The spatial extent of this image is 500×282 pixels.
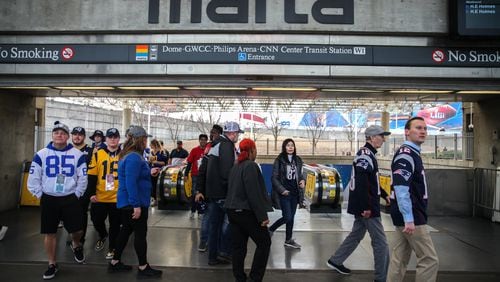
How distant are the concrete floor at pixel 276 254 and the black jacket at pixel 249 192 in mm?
1316

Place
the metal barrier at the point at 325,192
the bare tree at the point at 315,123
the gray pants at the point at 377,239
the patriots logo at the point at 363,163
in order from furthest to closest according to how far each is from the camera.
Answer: the bare tree at the point at 315,123 < the metal barrier at the point at 325,192 < the patriots logo at the point at 363,163 < the gray pants at the point at 377,239

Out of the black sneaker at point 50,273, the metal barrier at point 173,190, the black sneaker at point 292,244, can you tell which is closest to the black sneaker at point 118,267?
Result: the black sneaker at point 50,273

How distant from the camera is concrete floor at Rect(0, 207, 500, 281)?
5.62 meters

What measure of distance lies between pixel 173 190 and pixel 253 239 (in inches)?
234

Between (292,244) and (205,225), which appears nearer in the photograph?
(205,225)

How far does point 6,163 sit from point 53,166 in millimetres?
5953

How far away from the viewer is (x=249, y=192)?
465 centimetres

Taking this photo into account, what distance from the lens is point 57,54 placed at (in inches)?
328

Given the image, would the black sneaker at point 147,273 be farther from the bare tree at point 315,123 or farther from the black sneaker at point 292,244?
the bare tree at point 315,123

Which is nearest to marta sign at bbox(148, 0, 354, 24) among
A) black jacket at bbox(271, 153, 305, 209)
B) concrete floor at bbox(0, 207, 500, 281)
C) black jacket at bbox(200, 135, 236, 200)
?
black jacket at bbox(271, 153, 305, 209)

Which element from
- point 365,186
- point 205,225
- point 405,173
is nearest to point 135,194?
point 205,225

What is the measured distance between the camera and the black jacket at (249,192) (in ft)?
15.2

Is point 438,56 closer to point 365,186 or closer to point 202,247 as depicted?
point 365,186

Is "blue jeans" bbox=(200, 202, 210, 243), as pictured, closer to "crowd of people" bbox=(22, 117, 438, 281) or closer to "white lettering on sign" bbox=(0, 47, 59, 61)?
"crowd of people" bbox=(22, 117, 438, 281)
